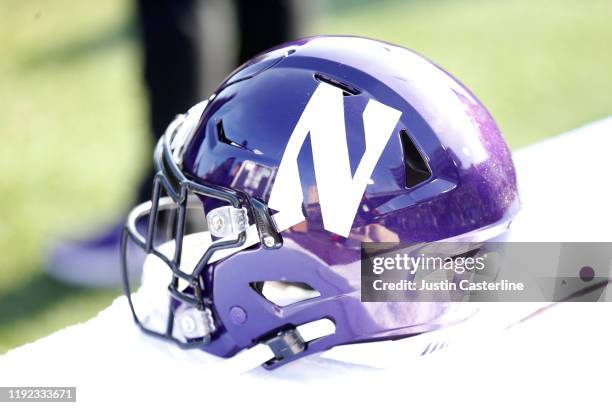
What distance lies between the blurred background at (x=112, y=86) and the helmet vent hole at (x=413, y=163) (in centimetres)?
129

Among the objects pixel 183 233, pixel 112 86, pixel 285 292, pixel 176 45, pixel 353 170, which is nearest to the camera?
pixel 353 170

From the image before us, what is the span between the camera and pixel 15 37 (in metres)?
4.27

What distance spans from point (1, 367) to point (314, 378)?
51 cm

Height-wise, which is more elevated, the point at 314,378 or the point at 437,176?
the point at 437,176

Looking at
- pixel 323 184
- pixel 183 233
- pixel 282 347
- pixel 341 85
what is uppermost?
pixel 341 85

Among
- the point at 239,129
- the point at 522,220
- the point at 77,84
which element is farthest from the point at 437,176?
the point at 77,84

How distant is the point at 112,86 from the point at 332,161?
2.72 meters

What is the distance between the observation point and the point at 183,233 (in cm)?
142

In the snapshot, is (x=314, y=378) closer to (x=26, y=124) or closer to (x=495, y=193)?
(x=495, y=193)

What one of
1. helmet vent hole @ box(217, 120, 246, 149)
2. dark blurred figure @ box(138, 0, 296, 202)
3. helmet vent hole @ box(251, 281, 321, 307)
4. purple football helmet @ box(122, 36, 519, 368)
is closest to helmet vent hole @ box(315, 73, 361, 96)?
purple football helmet @ box(122, 36, 519, 368)

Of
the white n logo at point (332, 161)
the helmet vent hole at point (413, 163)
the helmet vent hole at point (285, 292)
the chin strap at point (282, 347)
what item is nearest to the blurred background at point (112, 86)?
the helmet vent hole at point (285, 292)

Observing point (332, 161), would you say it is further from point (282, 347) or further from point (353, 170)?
point (282, 347)

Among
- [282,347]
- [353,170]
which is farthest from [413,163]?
[282,347]

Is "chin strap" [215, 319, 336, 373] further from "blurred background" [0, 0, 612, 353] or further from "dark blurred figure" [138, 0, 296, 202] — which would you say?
"dark blurred figure" [138, 0, 296, 202]
